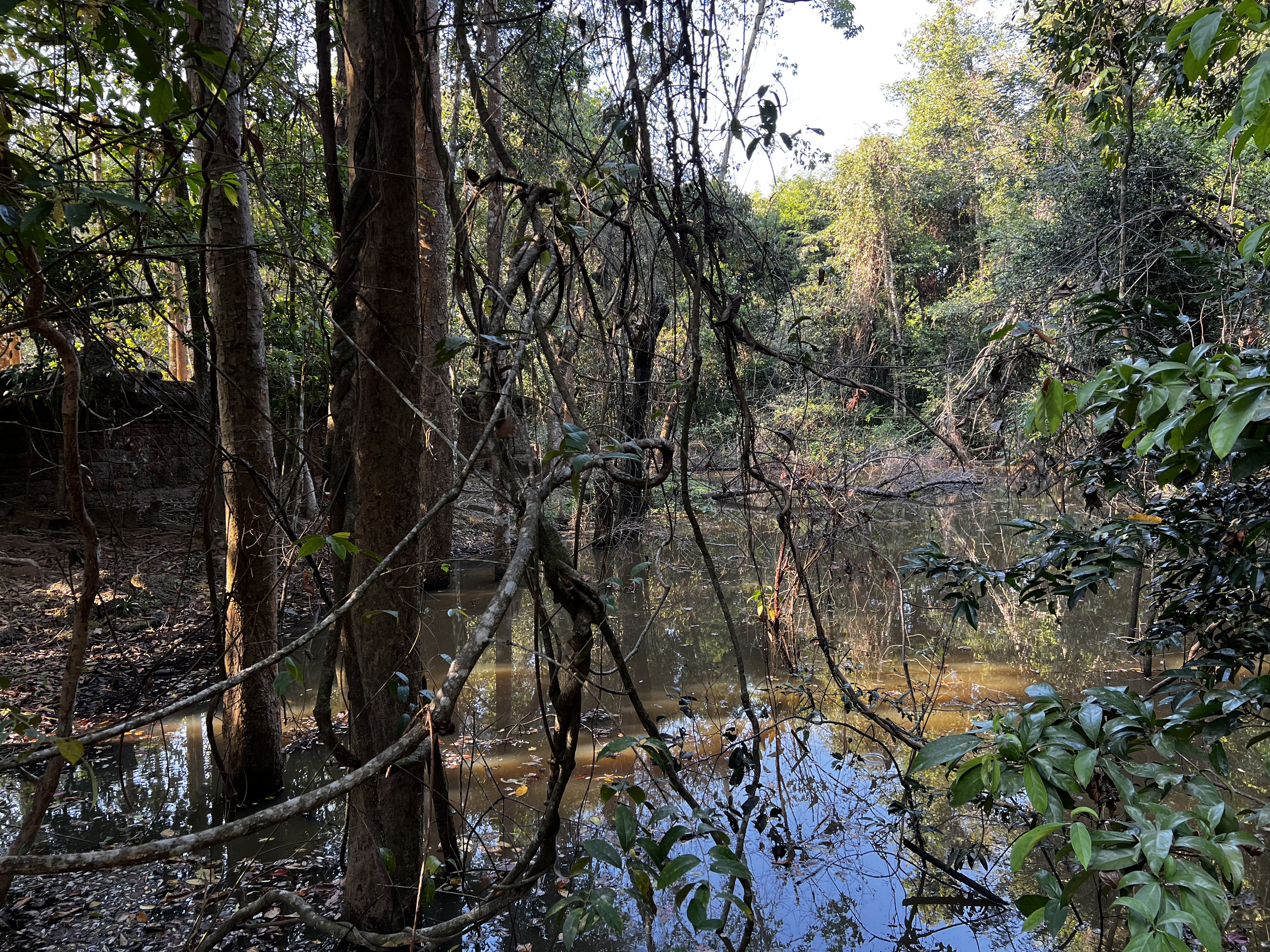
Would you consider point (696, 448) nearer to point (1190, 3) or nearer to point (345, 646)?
point (1190, 3)

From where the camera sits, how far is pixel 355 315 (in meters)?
2.14

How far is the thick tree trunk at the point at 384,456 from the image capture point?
206 cm

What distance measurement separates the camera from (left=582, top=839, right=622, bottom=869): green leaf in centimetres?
131

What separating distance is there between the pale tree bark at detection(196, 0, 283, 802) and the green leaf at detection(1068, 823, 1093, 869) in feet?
9.90

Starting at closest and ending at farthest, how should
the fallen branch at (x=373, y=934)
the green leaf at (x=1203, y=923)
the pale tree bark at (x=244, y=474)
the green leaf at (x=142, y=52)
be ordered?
the green leaf at (x=1203, y=923) < the fallen branch at (x=373, y=934) < the green leaf at (x=142, y=52) < the pale tree bark at (x=244, y=474)

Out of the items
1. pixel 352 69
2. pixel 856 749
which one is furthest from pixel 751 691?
pixel 352 69

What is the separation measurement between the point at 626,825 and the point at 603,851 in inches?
2.3

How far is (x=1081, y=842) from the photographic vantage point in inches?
32.4

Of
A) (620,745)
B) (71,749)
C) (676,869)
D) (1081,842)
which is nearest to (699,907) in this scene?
(676,869)

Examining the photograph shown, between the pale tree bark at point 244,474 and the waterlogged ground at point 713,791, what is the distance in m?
0.39

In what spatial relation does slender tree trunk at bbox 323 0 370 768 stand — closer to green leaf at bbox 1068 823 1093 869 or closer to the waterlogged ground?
the waterlogged ground

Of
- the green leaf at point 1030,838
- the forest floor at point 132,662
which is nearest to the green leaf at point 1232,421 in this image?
the green leaf at point 1030,838

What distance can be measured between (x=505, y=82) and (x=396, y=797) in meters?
7.49

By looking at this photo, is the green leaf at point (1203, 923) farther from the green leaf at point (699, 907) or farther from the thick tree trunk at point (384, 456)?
the thick tree trunk at point (384, 456)
